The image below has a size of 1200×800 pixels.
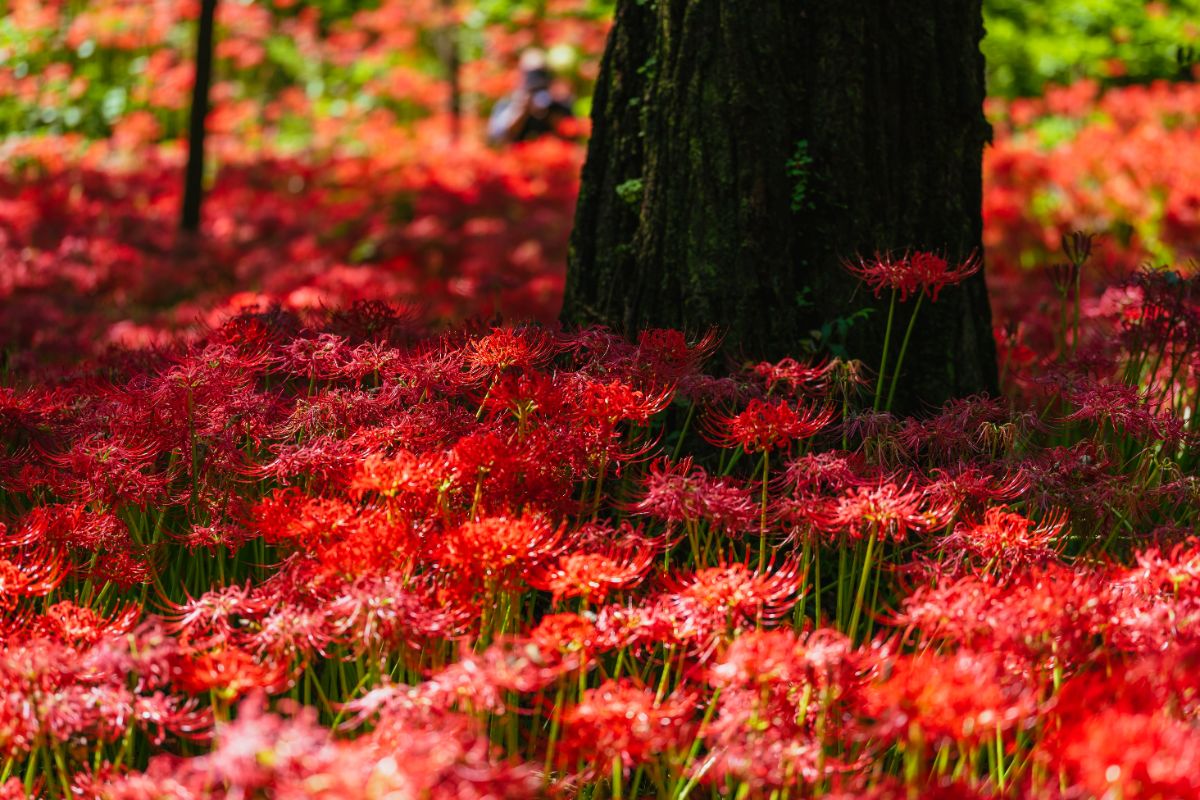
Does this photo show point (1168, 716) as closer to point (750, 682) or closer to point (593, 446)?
point (750, 682)

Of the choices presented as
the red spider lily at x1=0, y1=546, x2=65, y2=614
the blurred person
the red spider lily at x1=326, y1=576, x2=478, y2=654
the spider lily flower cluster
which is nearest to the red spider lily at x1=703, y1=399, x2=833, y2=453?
the spider lily flower cluster

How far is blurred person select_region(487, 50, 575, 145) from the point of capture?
40.7ft

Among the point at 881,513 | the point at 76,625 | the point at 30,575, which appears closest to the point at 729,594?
the point at 881,513

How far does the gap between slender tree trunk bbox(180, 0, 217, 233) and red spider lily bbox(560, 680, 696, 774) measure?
22.5 feet

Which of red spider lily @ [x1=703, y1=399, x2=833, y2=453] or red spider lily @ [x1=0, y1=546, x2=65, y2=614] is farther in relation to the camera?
red spider lily @ [x1=703, y1=399, x2=833, y2=453]

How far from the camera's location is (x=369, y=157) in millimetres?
11398

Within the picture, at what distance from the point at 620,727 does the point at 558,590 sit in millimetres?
231

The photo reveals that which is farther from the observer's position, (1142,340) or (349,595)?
(1142,340)

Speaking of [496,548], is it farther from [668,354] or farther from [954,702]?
[668,354]

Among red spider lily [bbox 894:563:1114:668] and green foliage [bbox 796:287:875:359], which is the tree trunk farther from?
red spider lily [bbox 894:563:1114:668]

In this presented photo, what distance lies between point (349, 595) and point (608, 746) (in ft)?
1.40

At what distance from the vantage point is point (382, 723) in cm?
154

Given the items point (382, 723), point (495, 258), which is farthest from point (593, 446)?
point (495, 258)

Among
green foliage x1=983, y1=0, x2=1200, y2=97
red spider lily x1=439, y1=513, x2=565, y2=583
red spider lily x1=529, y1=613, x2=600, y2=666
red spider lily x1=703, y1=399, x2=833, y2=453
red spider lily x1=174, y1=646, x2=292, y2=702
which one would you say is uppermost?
green foliage x1=983, y1=0, x2=1200, y2=97
